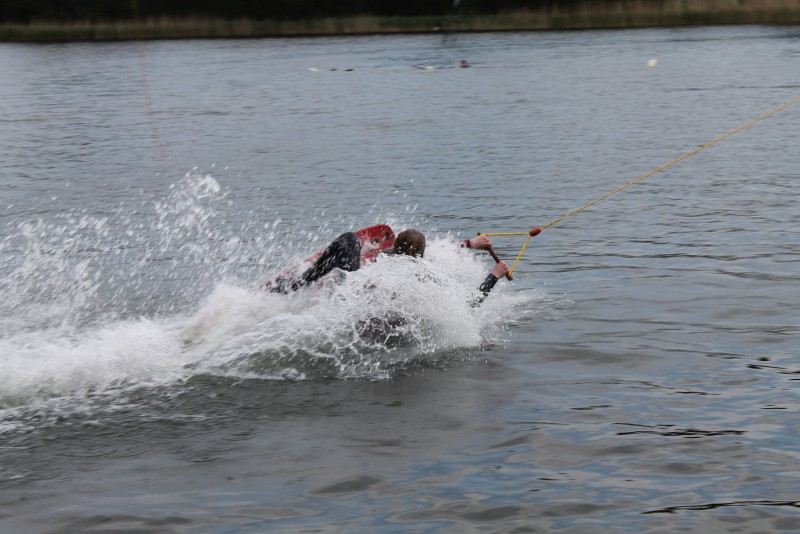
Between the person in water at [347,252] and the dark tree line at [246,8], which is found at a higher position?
the dark tree line at [246,8]

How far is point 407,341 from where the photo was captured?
9758 millimetres

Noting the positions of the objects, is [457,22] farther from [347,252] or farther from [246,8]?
[347,252]

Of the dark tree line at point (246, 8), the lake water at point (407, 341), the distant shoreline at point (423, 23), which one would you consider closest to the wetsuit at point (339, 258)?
the lake water at point (407, 341)

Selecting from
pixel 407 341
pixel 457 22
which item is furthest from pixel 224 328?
pixel 457 22

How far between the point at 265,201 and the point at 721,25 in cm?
4357

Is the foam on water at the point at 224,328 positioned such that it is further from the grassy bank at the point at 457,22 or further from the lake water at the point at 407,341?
the grassy bank at the point at 457,22

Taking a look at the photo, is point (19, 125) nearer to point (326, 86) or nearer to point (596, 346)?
point (326, 86)

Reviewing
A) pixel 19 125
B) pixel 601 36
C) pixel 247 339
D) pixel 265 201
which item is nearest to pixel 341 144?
pixel 265 201

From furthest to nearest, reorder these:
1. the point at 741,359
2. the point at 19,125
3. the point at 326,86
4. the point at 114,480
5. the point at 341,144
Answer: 1. the point at 326,86
2. the point at 19,125
3. the point at 341,144
4. the point at 741,359
5. the point at 114,480

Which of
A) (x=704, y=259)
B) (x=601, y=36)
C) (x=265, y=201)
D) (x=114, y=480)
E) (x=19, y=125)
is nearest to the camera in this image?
(x=114, y=480)

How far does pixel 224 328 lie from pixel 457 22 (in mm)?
53445

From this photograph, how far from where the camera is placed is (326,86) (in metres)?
36.3

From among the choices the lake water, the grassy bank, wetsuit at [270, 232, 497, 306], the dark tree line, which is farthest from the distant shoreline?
wetsuit at [270, 232, 497, 306]

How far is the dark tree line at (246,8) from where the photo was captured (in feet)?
205
